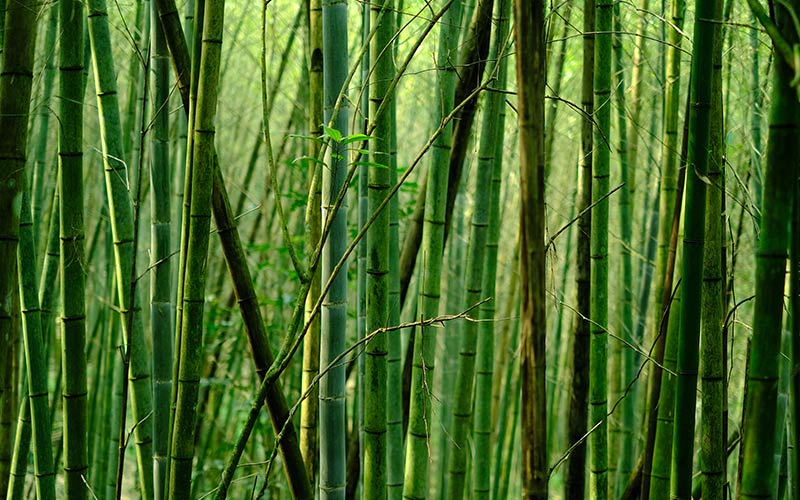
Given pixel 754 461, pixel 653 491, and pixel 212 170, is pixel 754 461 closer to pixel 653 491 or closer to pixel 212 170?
pixel 653 491

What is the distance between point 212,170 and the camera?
39.2 inches

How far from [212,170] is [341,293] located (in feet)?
1.01

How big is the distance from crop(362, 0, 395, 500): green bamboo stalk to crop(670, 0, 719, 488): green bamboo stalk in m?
0.47

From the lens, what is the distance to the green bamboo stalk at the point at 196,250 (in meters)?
0.96

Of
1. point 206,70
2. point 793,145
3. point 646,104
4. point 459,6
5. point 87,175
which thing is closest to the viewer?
point 793,145

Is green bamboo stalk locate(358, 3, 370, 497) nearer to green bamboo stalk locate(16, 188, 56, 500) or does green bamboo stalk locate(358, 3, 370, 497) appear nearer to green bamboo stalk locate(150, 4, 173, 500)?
green bamboo stalk locate(150, 4, 173, 500)

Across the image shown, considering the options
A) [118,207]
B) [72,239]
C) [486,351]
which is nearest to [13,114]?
[72,239]

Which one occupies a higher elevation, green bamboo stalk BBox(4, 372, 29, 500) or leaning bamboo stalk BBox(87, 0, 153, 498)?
leaning bamboo stalk BBox(87, 0, 153, 498)

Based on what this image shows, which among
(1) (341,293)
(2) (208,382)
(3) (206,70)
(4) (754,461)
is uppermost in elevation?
(3) (206,70)

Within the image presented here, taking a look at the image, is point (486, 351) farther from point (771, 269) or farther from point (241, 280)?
point (771, 269)

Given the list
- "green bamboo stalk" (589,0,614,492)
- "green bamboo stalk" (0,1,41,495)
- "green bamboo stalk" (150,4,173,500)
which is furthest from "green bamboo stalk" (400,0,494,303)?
"green bamboo stalk" (0,1,41,495)

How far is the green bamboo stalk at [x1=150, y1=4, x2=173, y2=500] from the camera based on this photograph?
1317 mm

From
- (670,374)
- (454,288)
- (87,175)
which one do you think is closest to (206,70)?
(670,374)

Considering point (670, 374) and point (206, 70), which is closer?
point (206, 70)
